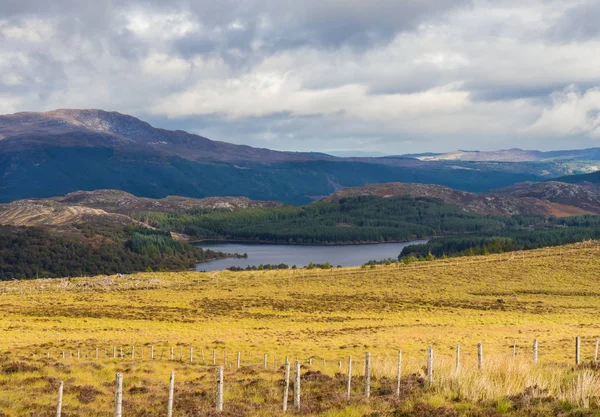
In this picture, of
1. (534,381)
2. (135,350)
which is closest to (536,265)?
(135,350)

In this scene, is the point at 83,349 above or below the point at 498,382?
below

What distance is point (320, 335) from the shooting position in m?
50.9

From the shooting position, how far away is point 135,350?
41.7 m

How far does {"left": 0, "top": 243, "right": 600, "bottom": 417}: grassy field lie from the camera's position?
1828 cm

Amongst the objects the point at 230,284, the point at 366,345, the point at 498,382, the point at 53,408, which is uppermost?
the point at 498,382

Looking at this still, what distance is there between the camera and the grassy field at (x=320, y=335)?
18281 mm

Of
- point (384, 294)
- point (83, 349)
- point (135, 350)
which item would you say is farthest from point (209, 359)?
point (384, 294)

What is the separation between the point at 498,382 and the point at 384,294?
71.1m

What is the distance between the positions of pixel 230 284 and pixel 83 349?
6478cm

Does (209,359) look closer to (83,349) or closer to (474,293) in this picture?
(83,349)

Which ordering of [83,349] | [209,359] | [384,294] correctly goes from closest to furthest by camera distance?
[209,359]
[83,349]
[384,294]

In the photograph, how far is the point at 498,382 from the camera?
1884cm

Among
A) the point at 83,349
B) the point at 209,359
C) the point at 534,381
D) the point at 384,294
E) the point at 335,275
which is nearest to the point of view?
the point at 534,381

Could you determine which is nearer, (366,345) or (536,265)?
(366,345)
